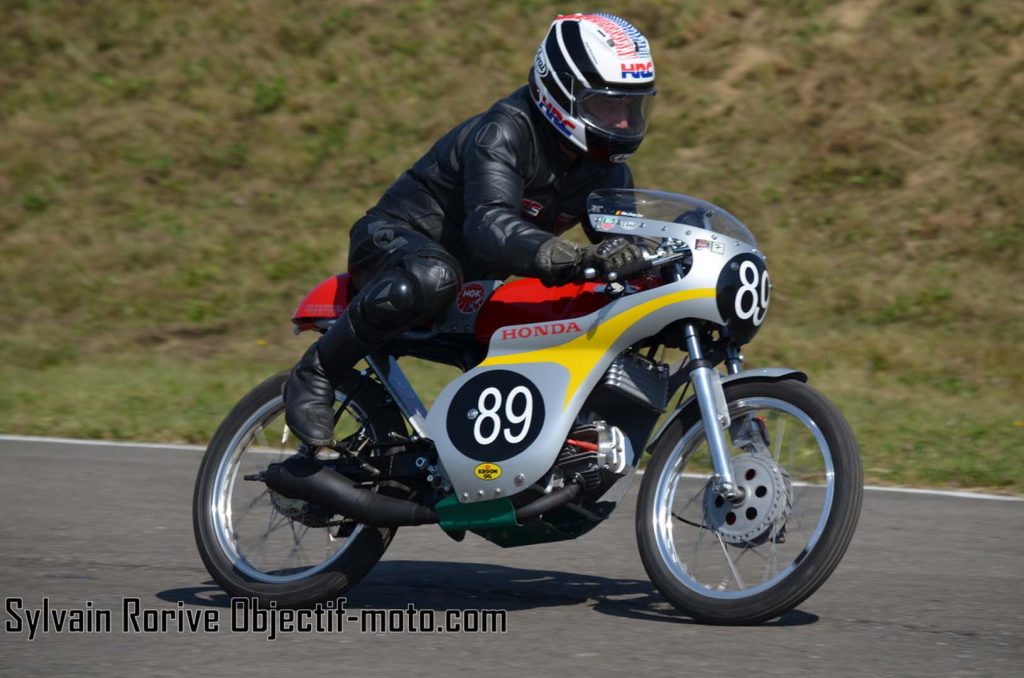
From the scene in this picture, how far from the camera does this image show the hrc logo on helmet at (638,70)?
17.9ft

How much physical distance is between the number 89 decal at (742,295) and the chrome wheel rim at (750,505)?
255 millimetres

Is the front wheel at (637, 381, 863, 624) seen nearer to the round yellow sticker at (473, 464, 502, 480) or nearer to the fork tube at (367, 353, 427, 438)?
the round yellow sticker at (473, 464, 502, 480)

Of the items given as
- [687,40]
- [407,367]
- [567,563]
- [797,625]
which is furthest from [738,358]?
[687,40]

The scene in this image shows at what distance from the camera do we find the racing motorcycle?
5.11m

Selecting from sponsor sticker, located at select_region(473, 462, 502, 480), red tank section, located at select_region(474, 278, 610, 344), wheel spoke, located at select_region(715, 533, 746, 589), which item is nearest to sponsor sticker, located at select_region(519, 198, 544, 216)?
red tank section, located at select_region(474, 278, 610, 344)

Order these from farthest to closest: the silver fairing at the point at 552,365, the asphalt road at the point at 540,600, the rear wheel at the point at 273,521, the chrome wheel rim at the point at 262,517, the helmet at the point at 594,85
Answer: the chrome wheel rim at the point at 262,517
the rear wheel at the point at 273,521
the helmet at the point at 594,85
the silver fairing at the point at 552,365
the asphalt road at the point at 540,600

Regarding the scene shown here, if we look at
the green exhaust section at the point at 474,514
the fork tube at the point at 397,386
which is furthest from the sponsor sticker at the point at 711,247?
the fork tube at the point at 397,386

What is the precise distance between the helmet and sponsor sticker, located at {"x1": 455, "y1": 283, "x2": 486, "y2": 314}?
617 mm

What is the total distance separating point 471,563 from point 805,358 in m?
7.07

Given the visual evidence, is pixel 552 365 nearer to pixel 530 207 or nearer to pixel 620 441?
pixel 620 441

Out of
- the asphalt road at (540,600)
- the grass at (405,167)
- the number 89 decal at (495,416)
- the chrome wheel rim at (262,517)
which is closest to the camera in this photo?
the asphalt road at (540,600)

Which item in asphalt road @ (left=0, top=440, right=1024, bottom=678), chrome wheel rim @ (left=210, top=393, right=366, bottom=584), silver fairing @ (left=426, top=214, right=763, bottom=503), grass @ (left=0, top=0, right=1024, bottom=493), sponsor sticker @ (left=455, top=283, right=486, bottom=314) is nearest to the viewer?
asphalt road @ (left=0, top=440, right=1024, bottom=678)

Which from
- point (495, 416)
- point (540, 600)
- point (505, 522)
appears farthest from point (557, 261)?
point (540, 600)

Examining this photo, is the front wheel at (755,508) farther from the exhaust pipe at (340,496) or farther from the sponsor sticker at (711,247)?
the exhaust pipe at (340,496)
